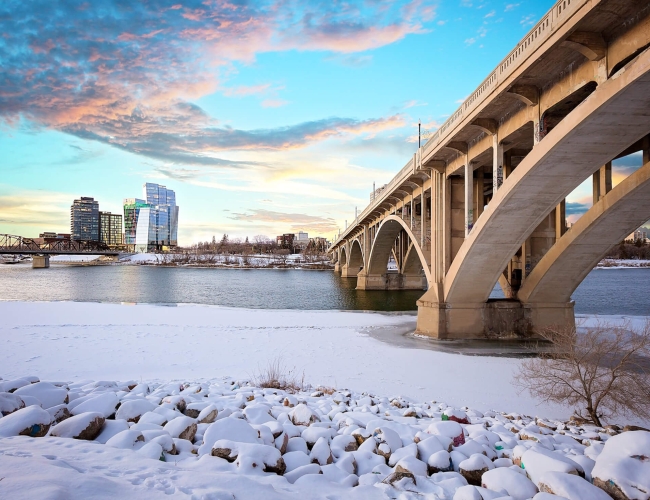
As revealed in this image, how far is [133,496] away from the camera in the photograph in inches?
133

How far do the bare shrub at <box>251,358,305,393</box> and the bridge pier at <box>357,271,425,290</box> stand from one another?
127 feet

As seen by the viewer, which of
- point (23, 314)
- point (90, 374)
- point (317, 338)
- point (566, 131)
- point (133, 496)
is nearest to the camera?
point (133, 496)

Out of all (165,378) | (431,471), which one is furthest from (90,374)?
(431,471)

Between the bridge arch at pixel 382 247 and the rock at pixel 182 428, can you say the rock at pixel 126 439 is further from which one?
the bridge arch at pixel 382 247

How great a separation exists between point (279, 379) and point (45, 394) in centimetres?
554

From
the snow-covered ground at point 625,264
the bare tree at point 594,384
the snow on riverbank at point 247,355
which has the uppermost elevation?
the snow-covered ground at point 625,264

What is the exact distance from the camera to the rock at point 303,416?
245 inches

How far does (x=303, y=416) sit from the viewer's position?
20.6 feet

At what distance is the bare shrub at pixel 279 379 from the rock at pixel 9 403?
16.5 feet

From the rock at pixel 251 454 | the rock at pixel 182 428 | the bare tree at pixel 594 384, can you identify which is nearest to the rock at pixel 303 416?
the rock at pixel 251 454

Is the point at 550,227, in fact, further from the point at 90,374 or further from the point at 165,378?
the point at 90,374

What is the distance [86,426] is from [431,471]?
426 centimetres

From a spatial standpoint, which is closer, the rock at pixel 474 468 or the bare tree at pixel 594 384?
the rock at pixel 474 468

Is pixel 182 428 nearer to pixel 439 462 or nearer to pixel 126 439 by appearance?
pixel 126 439
